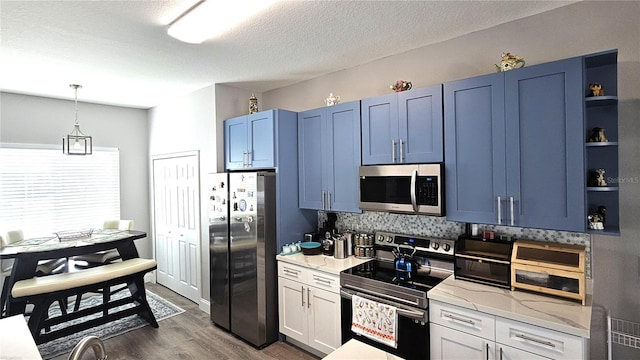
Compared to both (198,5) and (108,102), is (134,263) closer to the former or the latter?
(108,102)

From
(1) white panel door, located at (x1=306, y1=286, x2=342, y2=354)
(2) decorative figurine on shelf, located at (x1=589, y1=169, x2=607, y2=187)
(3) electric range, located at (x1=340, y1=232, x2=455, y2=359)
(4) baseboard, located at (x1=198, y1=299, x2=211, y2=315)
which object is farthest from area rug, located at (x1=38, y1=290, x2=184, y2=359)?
(2) decorative figurine on shelf, located at (x1=589, y1=169, x2=607, y2=187)

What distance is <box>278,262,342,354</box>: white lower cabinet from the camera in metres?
2.73

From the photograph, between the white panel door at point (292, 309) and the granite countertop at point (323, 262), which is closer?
the granite countertop at point (323, 262)

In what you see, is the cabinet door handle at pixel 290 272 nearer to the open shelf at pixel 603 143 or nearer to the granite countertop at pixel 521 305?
the granite countertop at pixel 521 305

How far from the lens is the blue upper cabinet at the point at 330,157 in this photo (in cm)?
291

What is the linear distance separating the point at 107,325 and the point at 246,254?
1.94m

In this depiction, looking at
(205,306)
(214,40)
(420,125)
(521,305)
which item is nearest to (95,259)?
(205,306)

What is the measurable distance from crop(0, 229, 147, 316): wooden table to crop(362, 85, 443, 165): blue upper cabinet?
9.73ft

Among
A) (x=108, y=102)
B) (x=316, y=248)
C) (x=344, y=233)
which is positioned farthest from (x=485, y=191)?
(x=108, y=102)

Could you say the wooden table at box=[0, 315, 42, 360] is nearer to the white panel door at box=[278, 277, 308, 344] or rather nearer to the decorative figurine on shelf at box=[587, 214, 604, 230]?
the white panel door at box=[278, 277, 308, 344]

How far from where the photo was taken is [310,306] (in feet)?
9.52

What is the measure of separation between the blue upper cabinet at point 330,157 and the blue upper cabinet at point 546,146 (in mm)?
1213

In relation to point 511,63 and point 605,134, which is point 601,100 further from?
point 511,63

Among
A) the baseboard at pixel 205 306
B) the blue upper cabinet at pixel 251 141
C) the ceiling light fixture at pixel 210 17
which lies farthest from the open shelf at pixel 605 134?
the baseboard at pixel 205 306
